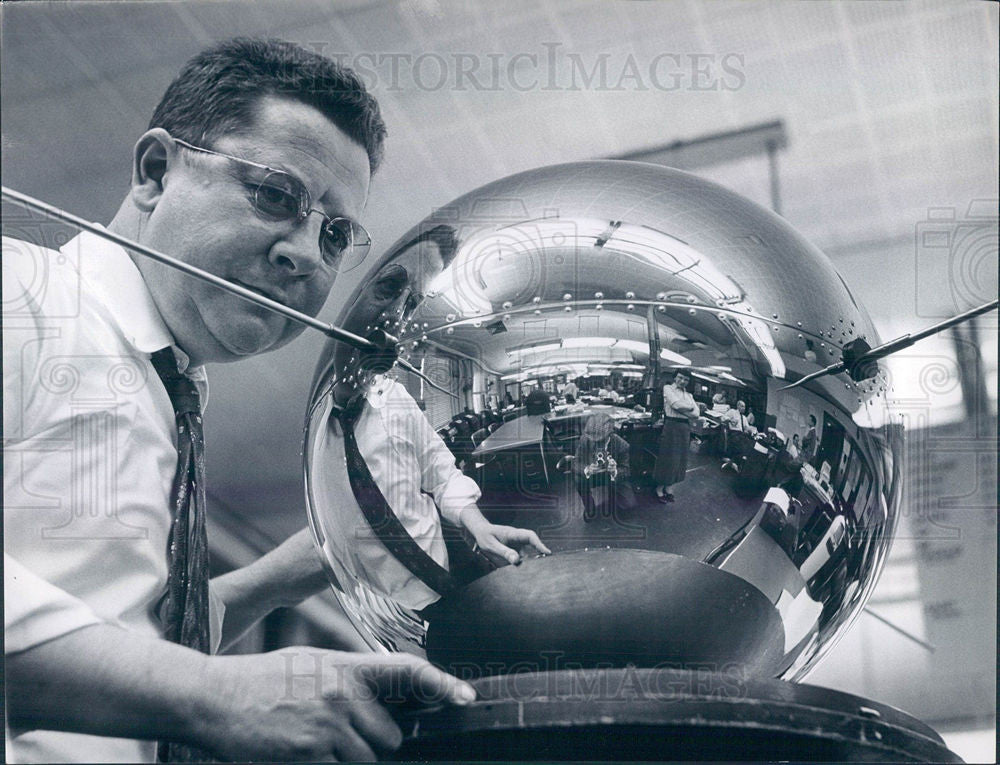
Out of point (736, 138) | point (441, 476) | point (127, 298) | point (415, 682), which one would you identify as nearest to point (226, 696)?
point (415, 682)

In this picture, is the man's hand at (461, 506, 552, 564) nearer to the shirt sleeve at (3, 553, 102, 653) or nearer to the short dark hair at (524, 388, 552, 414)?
the short dark hair at (524, 388, 552, 414)

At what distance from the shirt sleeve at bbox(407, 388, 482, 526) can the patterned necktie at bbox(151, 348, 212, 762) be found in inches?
14.4

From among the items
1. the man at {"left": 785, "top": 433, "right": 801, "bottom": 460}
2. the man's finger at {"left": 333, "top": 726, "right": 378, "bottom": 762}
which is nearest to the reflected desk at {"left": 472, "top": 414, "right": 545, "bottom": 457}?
the man at {"left": 785, "top": 433, "right": 801, "bottom": 460}

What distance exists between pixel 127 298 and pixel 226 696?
1.28 ft

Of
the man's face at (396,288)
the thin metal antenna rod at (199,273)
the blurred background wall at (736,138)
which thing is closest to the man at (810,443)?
the man's face at (396,288)

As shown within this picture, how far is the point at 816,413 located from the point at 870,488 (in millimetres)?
81

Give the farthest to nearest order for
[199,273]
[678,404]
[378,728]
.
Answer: [199,273] < [378,728] < [678,404]

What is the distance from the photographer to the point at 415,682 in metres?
0.81

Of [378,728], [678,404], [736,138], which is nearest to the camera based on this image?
[678,404]

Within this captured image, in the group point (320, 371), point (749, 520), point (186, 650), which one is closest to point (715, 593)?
point (749, 520)

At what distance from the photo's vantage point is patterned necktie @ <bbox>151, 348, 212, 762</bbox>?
3.35 feet

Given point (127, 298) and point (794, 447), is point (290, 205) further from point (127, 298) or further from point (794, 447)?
point (794, 447)

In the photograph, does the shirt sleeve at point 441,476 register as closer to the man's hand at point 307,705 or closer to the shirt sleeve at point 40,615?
the man's hand at point 307,705

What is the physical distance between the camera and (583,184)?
30.8 inches
